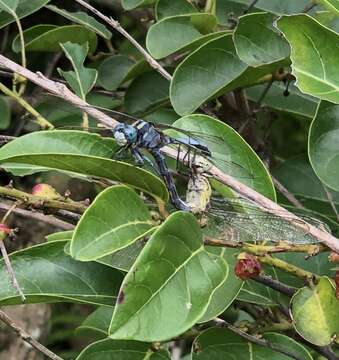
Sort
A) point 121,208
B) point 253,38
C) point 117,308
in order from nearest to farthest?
point 117,308
point 121,208
point 253,38

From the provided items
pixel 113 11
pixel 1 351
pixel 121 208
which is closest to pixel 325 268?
pixel 121 208

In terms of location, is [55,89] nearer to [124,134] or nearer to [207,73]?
[124,134]

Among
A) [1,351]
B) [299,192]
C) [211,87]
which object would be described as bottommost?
[1,351]

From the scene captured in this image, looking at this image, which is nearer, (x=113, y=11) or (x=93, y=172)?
(x=93, y=172)

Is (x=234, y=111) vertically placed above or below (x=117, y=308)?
below

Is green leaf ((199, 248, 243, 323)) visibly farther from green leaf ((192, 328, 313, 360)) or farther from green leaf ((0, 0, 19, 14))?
green leaf ((0, 0, 19, 14))

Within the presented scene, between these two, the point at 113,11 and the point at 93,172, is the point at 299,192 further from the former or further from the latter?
the point at 113,11

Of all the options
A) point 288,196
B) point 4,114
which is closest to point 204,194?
point 288,196
